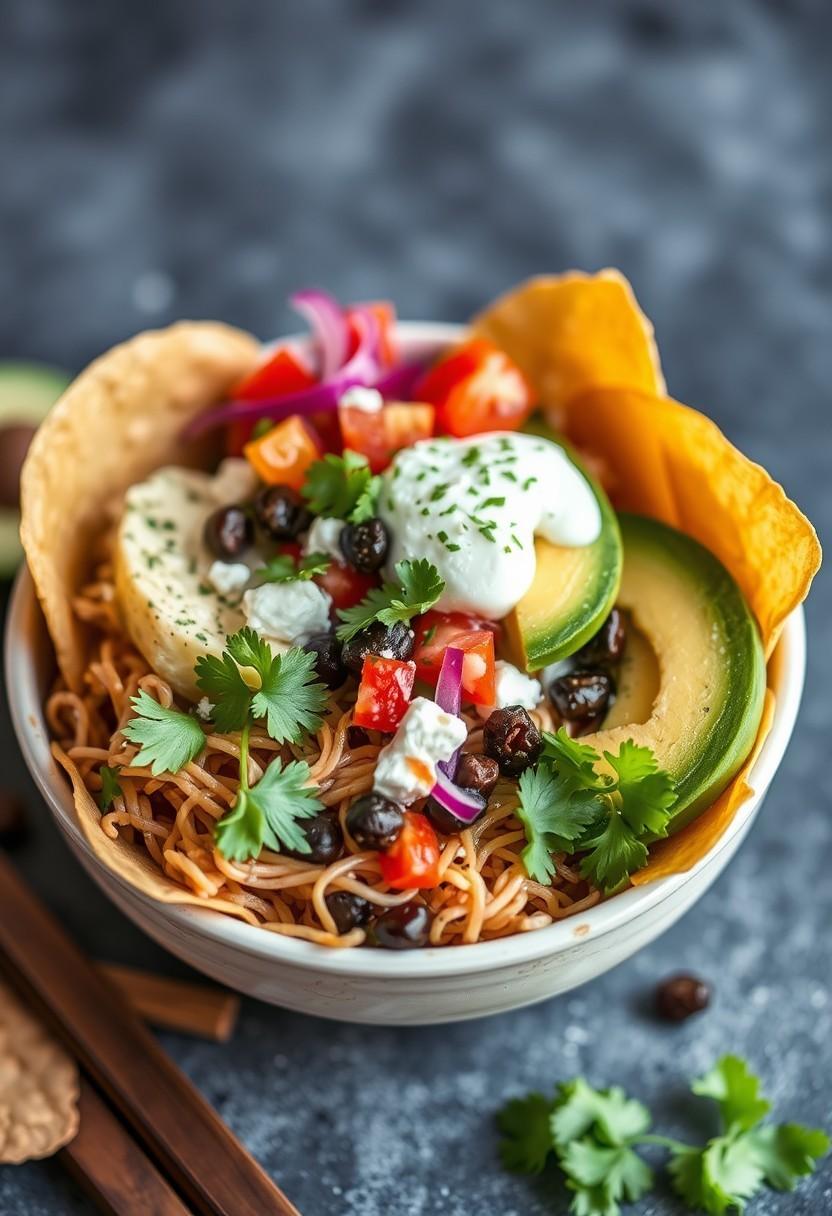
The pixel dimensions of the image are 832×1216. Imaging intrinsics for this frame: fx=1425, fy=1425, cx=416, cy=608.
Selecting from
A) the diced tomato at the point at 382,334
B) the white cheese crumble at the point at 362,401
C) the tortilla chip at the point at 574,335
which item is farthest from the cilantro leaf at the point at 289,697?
the tortilla chip at the point at 574,335

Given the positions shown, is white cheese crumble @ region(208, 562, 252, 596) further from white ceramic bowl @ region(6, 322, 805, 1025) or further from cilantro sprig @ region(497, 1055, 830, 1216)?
cilantro sprig @ region(497, 1055, 830, 1216)

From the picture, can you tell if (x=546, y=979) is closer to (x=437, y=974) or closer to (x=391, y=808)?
(x=437, y=974)

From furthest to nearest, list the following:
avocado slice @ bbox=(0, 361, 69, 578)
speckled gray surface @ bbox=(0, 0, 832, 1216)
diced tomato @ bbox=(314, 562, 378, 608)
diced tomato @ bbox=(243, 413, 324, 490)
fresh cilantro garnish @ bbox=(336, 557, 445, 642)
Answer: speckled gray surface @ bbox=(0, 0, 832, 1216)
avocado slice @ bbox=(0, 361, 69, 578)
diced tomato @ bbox=(243, 413, 324, 490)
diced tomato @ bbox=(314, 562, 378, 608)
fresh cilantro garnish @ bbox=(336, 557, 445, 642)

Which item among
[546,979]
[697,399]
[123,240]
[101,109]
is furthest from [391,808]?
[101,109]

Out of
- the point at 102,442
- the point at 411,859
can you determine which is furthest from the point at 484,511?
the point at 102,442

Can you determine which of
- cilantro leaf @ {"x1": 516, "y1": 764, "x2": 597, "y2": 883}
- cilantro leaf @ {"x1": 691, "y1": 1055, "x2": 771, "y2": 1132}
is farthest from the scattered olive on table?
cilantro leaf @ {"x1": 516, "y1": 764, "x2": 597, "y2": 883}
